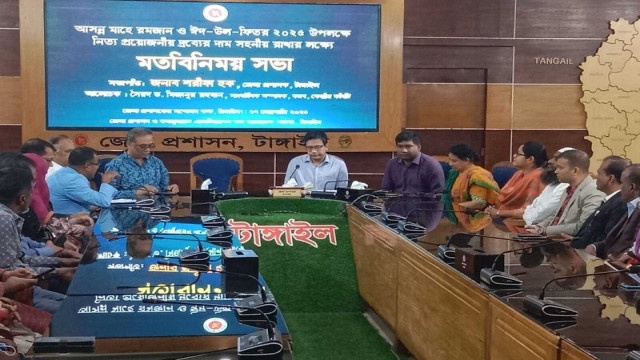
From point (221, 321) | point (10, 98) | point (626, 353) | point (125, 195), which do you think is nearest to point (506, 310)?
point (626, 353)

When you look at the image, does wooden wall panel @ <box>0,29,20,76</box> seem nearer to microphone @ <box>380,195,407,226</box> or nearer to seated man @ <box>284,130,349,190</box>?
seated man @ <box>284,130,349,190</box>

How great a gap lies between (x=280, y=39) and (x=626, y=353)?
6181 millimetres

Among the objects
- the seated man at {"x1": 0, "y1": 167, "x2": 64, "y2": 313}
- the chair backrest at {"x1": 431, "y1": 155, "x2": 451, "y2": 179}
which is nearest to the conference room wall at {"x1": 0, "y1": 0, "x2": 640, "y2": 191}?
the chair backrest at {"x1": 431, "y1": 155, "x2": 451, "y2": 179}

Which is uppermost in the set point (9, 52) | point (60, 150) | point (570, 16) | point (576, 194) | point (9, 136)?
point (570, 16)

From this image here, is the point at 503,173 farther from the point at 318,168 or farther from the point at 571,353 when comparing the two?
the point at 571,353

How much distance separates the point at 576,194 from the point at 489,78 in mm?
3444

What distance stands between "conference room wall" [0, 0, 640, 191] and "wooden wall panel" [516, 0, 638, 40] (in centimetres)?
1

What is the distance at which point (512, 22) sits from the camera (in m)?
7.65

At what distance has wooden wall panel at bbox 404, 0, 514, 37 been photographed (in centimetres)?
757

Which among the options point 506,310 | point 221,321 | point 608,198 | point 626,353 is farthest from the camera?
point 608,198

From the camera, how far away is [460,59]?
25.1 feet

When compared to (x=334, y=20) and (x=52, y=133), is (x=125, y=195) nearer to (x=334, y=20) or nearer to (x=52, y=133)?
(x=52, y=133)

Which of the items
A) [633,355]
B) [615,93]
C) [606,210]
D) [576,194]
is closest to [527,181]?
[576,194]

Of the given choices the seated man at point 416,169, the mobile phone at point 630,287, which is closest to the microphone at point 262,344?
the mobile phone at point 630,287
